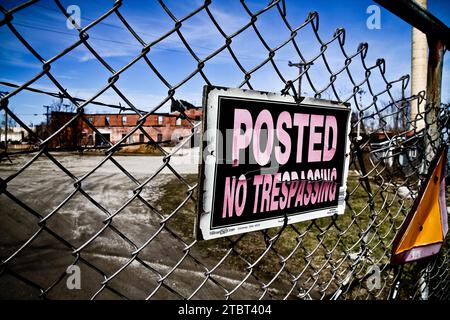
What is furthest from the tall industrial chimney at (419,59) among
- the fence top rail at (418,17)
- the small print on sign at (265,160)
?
the small print on sign at (265,160)

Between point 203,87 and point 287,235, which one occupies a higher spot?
point 203,87

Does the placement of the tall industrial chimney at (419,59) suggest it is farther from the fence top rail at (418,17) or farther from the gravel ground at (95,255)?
the fence top rail at (418,17)

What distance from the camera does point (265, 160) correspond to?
1173 millimetres

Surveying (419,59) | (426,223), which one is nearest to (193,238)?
(426,223)

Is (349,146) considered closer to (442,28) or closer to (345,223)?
(442,28)

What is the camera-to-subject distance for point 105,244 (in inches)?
206

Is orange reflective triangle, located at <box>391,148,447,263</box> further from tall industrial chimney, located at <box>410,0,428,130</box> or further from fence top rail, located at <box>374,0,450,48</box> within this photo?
tall industrial chimney, located at <box>410,0,428,130</box>

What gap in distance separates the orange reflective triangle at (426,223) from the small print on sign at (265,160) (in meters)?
0.61

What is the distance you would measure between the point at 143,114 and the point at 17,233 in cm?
663

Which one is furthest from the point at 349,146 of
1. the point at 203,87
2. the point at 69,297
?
the point at 69,297

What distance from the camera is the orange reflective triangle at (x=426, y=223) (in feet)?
5.66

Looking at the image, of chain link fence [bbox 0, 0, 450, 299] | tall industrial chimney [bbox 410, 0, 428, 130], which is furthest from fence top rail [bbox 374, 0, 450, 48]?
tall industrial chimney [bbox 410, 0, 428, 130]

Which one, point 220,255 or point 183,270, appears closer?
point 183,270
